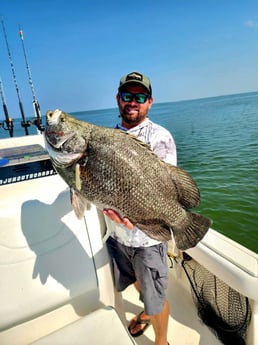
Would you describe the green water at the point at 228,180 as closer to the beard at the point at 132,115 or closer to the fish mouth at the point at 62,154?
the beard at the point at 132,115

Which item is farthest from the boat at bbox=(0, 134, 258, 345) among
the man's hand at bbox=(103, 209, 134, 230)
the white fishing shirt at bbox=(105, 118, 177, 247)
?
the man's hand at bbox=(103, 209, 134, 230)

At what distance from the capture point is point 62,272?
2.24m

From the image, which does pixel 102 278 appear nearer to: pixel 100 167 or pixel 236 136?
pixel 100 167

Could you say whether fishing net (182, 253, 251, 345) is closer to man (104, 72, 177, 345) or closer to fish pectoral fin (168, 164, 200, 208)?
man (104, 72, 177, 345)

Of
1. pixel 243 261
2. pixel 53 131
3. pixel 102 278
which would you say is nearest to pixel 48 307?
pixel 102 278

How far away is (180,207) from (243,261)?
82 cm

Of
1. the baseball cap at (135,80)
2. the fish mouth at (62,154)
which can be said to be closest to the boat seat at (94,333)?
the fish mouth at (62,154)

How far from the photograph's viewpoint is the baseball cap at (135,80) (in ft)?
7.38

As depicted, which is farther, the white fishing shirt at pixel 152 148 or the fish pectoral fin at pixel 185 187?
the white fishing shirt at pixel 152 148

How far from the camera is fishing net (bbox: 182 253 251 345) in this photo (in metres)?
2.38

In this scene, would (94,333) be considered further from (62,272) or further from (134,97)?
(134,97)

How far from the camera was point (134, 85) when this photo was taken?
2273mm

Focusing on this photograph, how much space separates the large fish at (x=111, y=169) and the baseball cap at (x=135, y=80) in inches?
28.9

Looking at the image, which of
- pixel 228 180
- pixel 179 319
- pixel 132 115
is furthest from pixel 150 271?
pixel 228 180
